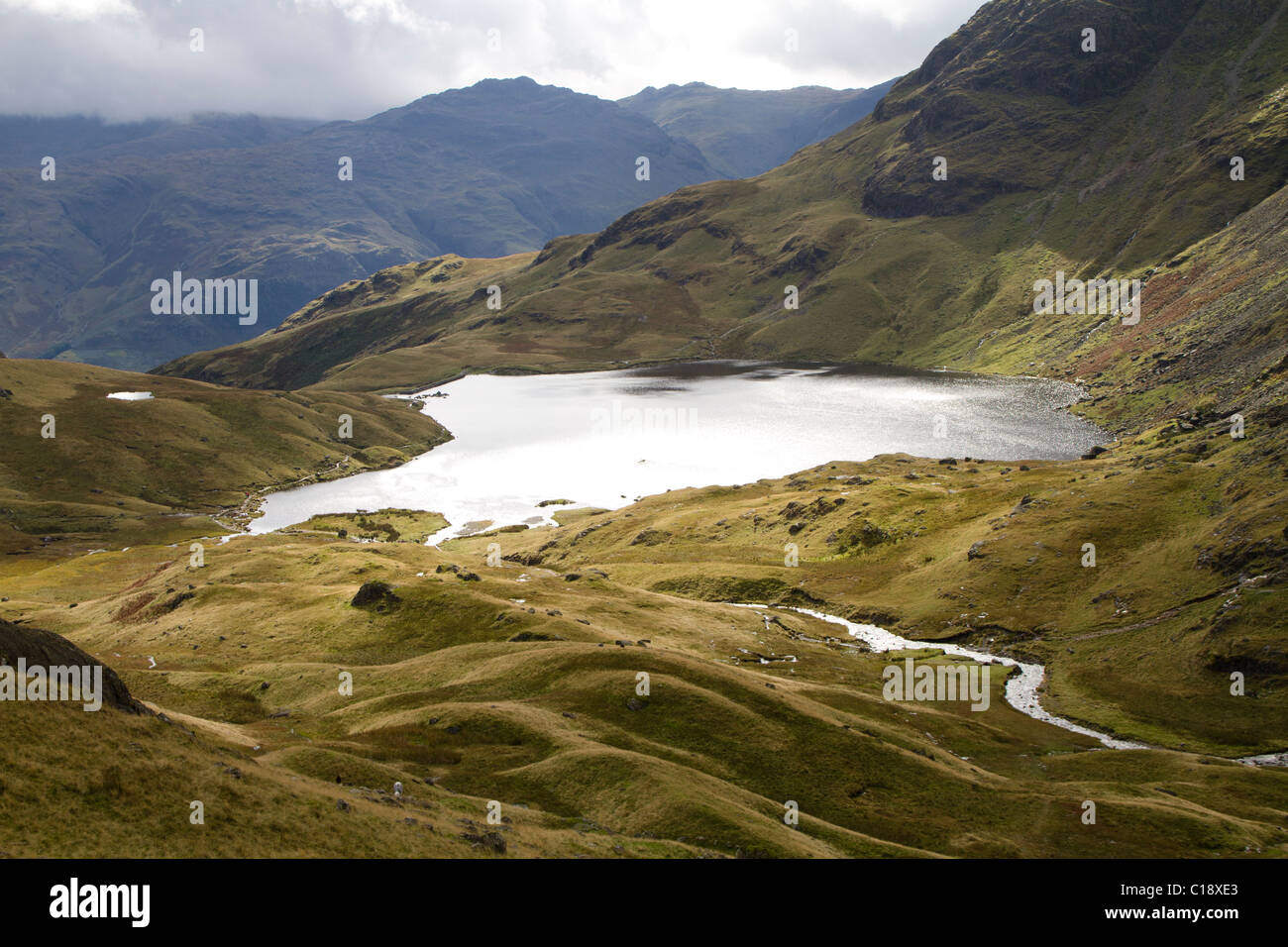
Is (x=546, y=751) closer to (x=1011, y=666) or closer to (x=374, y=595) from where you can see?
(x=374, y=595)

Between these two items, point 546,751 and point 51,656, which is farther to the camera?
point 546,751

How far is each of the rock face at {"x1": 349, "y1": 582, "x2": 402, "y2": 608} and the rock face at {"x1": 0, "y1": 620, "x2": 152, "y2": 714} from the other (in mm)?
49808

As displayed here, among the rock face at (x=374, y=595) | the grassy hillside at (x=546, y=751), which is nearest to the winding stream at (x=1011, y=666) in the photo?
the grassy hillside at (x=546, y=751)

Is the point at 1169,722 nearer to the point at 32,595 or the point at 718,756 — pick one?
the point at 718,756

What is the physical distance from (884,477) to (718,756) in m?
122

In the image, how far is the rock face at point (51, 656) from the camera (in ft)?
127

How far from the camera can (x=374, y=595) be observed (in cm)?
9288

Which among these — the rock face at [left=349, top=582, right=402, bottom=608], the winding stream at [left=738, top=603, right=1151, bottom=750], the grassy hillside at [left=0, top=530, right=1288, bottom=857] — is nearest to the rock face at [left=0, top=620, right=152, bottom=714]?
the grassy hillside at [left=0, top=530, right=1288, bottom=857]

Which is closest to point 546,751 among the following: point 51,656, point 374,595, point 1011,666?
point 51,656

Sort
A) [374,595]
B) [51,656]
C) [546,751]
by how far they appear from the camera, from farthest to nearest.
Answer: [374,595] < [546,751] < [51,656]

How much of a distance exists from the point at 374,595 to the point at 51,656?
172ft

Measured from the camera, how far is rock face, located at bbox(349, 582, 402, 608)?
92.1 metres

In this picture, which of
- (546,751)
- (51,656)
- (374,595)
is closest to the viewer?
(51,656)
